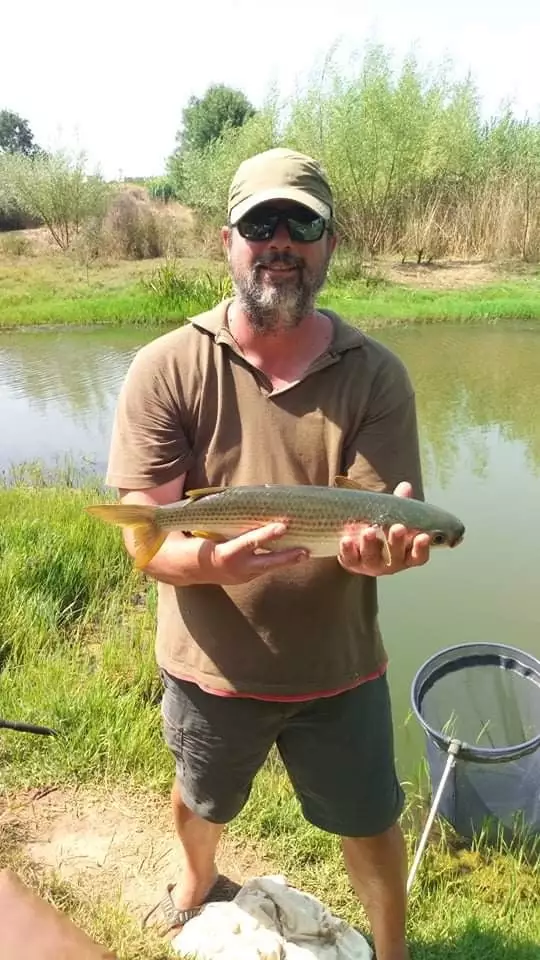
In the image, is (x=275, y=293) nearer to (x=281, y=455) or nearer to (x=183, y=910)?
(x=281, y=455)

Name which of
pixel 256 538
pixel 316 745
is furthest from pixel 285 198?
pixel 316 745

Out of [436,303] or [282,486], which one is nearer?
[282,486]

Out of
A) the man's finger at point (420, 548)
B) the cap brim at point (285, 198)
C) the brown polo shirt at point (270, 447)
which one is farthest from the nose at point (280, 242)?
the man's finger at point (420, 548)

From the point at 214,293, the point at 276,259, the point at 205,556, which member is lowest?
the point at 205,556

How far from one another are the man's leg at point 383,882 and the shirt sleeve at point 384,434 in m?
1.15

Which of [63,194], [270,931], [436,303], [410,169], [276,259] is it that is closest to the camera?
[276,259]

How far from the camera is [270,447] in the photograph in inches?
90.0

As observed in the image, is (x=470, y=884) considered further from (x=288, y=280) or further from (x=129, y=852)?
(x=288, y=280)

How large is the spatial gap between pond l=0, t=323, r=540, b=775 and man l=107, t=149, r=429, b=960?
6.93ft

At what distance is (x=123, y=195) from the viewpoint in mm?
31547

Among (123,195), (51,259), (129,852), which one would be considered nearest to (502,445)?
(129,852)

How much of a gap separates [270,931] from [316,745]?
0.87 meters

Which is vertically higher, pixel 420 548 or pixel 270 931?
pixel 420 548

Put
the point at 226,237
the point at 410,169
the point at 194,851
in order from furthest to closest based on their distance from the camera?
the point at 410,169
the point at 194,851
the point at 226,237
